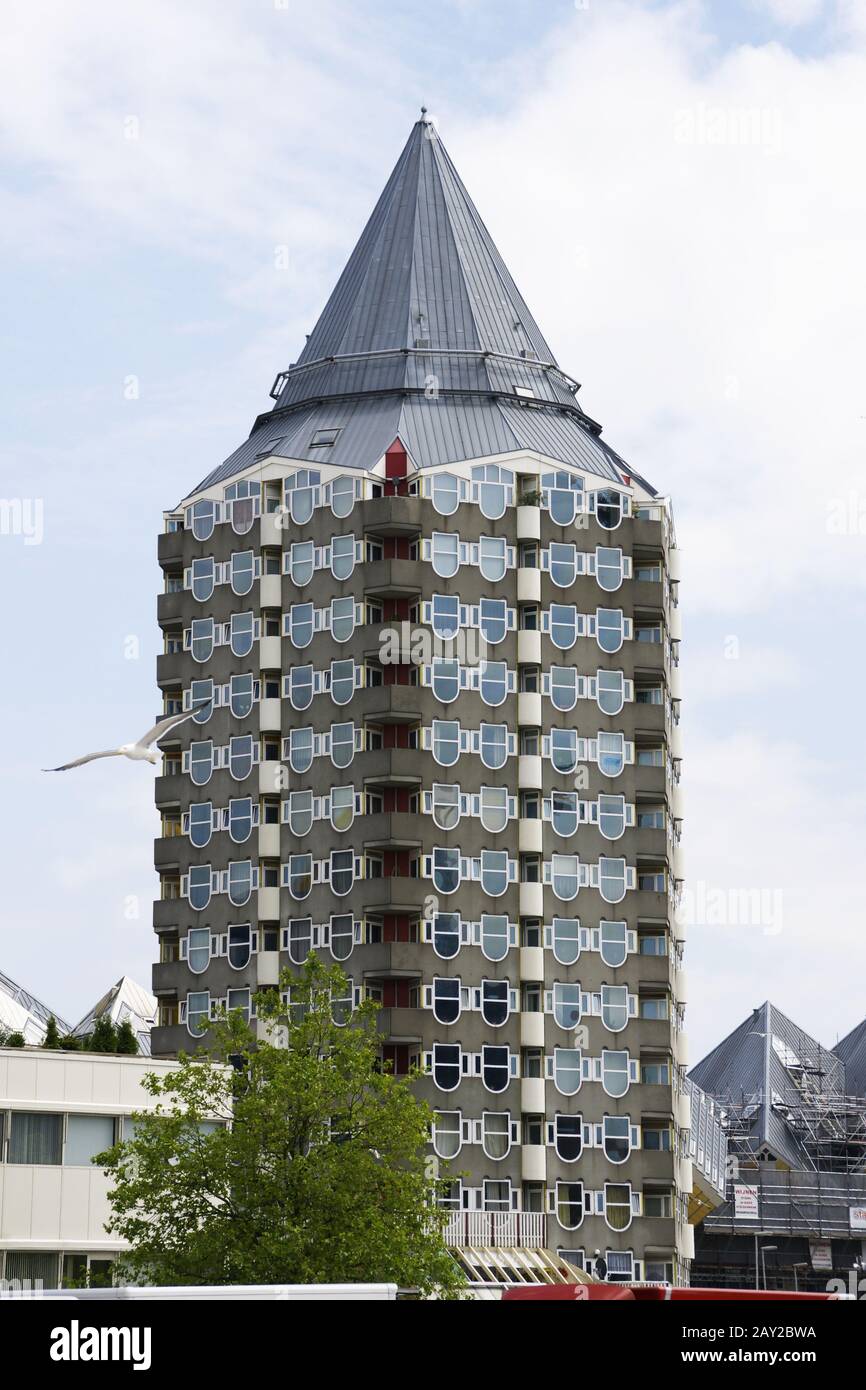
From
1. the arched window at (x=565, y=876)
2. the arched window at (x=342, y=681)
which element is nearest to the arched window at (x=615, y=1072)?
the arched window at (x=565, y=876)

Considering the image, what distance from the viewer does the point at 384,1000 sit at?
119 metres

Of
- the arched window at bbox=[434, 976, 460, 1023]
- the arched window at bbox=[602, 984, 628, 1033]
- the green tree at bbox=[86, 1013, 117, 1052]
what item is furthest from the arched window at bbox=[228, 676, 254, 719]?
the green tree at bbox=[86, 1013, 117, 1052]

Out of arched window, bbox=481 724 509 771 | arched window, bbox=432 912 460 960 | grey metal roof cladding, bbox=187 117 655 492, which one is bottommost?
arched window, bbox=432 912 460 960

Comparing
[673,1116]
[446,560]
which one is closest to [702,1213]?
[673,1116]

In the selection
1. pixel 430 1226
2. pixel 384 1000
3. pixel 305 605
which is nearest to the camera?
pixel 430 1226

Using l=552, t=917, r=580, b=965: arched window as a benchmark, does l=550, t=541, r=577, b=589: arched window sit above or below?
above

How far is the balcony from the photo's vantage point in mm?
112500

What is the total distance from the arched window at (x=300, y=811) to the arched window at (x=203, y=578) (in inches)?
551

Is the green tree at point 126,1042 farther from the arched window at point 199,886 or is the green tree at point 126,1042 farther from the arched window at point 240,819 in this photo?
the arched window at point 240,819

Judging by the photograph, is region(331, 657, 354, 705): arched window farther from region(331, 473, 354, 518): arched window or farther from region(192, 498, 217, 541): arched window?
region(192, 498, 217, 541): arched window

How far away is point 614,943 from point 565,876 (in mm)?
4676

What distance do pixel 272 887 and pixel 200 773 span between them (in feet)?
28.9

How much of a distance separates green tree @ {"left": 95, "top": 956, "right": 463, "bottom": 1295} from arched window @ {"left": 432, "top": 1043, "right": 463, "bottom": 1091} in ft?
125

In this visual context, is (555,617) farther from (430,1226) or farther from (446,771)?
(430,1226)
